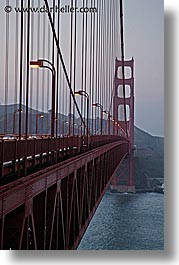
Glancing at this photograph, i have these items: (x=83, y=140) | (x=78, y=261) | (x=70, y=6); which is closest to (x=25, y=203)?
(x=78, y=261)

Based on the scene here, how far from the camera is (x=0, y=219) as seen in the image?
1994mm

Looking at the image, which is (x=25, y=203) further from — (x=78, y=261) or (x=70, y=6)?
(x=70, y=6)

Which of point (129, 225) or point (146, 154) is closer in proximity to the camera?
point (146, 154)

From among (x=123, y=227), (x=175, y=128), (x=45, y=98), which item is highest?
(x=45, y=98)

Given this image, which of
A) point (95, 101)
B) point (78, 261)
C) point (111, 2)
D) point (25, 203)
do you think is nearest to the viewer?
point (25, 203)

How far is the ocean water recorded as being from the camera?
10.2ft

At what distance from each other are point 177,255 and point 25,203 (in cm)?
86

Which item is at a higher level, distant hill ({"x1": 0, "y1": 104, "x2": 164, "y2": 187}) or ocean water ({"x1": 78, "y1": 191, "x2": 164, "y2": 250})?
distant hill ({"x1": 0, "y1": 104, "x2": 164, "y2": 187})

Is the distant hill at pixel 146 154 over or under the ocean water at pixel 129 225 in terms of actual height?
over

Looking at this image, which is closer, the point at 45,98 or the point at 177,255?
the point at 177,255

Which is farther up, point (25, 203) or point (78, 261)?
point (25, 203)

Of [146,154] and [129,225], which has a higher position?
[146,154]

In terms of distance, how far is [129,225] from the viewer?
16.6 feet

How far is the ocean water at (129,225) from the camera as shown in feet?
10.2
